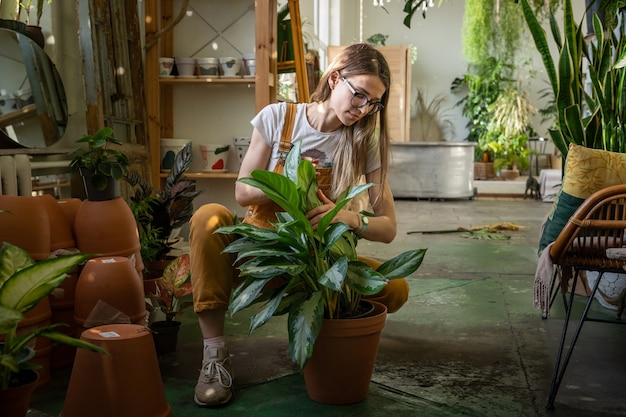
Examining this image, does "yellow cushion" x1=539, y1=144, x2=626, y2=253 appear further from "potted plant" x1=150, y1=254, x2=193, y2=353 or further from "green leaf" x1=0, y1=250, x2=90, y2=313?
"green leaf" x1=0, y1=250, x2=90, y2=313

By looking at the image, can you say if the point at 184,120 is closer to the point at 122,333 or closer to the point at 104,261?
the point at 104,261

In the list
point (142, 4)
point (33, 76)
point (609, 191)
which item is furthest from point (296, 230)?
point (142, 4)

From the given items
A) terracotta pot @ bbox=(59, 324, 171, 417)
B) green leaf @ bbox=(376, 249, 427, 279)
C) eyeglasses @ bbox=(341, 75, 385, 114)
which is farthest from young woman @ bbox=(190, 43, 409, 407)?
terracotta pot @ bbox=(59, 324, 171, 417)

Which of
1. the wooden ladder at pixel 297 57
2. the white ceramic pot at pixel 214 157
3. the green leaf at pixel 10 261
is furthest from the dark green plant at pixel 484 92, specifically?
the green leaf at pixel 10 261

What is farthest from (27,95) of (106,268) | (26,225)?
(106,268)

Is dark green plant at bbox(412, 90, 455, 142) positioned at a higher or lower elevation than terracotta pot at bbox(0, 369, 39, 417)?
higher

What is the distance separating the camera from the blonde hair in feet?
6.79

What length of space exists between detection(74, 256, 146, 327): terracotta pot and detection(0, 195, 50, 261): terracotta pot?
0.50 feet

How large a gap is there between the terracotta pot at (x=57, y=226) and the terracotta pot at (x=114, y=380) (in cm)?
66

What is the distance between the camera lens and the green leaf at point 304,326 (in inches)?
66.9

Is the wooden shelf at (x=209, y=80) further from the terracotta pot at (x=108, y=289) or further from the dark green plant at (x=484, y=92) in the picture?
the dark green plant at (x=484, y=92)

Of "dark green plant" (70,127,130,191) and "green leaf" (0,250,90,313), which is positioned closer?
"green leaf" (0,250,90,313)

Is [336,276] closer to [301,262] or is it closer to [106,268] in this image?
[301,262]

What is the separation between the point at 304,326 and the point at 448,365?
2.59 ft
